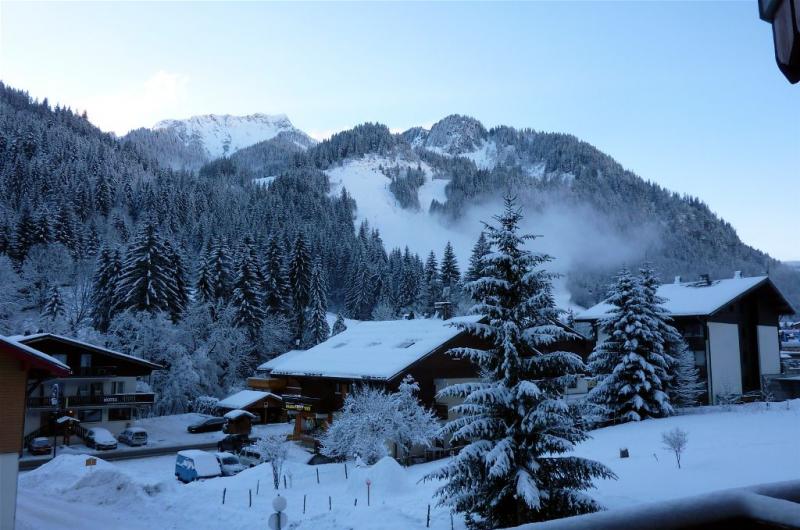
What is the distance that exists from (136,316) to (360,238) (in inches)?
3711

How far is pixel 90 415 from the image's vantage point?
53.6 meters

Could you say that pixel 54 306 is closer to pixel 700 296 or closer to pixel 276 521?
pixel 276 521

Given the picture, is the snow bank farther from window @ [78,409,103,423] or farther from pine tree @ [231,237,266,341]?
pine tree @ [231,237,266,341]

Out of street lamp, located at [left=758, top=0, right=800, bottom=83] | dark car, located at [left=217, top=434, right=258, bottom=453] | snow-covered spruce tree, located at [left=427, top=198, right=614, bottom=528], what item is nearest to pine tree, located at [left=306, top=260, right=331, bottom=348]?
dark car, located at [left=217, top=434, right=258, bottom=453]

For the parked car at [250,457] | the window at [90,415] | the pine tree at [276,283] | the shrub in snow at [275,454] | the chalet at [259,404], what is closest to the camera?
the shrub in snow at [275,454]

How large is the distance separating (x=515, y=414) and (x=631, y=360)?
69.1 feet

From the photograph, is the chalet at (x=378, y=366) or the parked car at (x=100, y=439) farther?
the parked car at (x=100, y=439)

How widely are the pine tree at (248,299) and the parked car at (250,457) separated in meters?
33.8

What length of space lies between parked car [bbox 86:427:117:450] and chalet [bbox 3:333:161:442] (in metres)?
1.61

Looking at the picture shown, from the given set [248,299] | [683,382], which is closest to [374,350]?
[683,382]

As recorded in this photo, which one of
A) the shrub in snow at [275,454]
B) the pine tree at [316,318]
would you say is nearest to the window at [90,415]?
the shrub in snow at [275,454]

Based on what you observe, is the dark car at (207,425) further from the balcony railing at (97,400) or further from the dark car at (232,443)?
the dark car at (232,443)

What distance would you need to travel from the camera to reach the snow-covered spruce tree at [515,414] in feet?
63.9

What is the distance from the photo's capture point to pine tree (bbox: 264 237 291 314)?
283 ft
